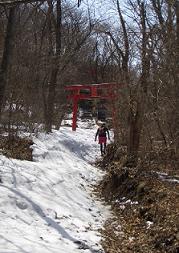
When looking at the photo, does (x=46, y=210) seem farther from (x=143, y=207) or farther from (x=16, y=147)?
(x=16, y=147)

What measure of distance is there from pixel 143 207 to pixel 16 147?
6143mm

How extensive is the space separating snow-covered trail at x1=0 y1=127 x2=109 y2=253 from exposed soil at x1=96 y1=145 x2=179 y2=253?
0.44 meters

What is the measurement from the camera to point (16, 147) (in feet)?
52.0

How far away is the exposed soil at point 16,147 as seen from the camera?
47.6ft

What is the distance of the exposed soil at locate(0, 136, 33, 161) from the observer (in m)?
14.5

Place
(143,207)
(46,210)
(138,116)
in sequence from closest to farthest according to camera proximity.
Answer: (46,210) < (143,207) < (138,116)

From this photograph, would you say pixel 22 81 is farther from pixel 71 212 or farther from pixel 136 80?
pixel 71 212

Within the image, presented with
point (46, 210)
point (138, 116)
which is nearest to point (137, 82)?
point (138, 116)

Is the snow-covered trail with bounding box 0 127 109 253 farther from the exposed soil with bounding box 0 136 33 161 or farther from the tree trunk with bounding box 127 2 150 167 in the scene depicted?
the tree trunk with bounding box 127 2 150 167

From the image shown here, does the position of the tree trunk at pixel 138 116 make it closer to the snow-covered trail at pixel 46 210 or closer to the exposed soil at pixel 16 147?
the snow-covered trail at pixel 46 210

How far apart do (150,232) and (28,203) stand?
255 cm

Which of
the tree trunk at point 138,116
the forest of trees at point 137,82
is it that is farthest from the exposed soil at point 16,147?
the tree trunk at point 138,116

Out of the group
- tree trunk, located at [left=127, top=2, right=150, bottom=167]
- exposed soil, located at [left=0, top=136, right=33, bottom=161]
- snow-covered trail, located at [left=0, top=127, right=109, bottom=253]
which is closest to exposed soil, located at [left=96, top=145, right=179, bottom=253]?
snow-covered trail, located at [left=0, top=127, right=109, bottom=253]

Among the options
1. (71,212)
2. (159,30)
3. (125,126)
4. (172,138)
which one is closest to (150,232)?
(71,212)
